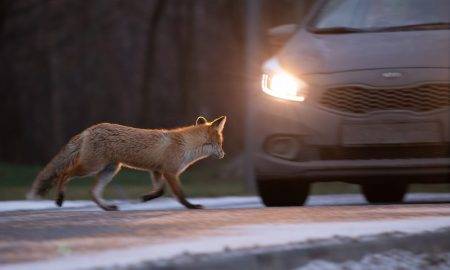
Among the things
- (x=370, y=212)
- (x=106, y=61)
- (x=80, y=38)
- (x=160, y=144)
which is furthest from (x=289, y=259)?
(x=106, y=61)

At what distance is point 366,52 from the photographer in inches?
388

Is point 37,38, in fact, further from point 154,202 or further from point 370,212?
point 370,212

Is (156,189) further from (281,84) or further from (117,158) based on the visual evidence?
(281,84)

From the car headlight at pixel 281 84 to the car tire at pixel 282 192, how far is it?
797mm

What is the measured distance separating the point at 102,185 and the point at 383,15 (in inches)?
117

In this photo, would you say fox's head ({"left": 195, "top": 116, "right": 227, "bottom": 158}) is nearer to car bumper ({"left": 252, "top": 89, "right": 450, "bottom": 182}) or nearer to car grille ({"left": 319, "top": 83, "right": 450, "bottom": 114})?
car bumper ({"left": 252, "top": 89, "right": 450, "bottom": 182})

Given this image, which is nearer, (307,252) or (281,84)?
(307,252)

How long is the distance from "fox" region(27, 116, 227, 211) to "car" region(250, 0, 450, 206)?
0.81 m

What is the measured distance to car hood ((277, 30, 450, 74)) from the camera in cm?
969

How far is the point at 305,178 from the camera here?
32.2 ft

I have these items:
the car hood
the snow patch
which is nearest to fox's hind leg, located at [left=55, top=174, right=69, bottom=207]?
the car hood

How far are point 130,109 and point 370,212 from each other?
94.4 feet

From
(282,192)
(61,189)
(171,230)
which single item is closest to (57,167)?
(61,189)

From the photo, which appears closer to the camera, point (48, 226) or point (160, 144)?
point (48, 226)
